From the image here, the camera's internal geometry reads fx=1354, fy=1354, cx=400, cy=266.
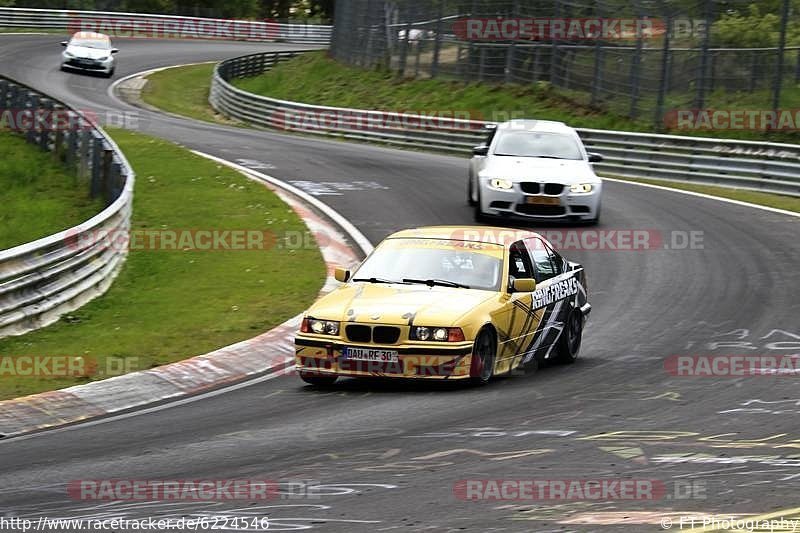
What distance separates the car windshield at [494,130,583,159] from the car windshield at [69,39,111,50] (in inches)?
1288

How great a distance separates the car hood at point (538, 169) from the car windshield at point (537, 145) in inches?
8.7

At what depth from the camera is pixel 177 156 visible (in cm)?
2864

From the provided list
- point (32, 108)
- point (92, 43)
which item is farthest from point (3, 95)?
point (92, 43)

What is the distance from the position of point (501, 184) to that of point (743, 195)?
7.29 m

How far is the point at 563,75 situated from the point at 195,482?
31.1 m

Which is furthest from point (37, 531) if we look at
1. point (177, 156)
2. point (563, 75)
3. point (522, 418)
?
point (563, 75)

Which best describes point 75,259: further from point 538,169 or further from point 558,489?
point 558,489

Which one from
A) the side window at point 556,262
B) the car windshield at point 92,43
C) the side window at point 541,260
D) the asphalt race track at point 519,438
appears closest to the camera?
the asphalt race track at point 519,438

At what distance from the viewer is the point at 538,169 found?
2169cm

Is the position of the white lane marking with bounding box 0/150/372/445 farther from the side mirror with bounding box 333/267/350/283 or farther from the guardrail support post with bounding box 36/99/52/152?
the guardrail support post with bounding box 36/99/52/152

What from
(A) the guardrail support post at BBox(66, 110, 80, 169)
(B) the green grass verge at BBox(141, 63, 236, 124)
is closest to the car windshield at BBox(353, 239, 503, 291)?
(A) the guardrail support post at BBox(66, 110, 80, 169)

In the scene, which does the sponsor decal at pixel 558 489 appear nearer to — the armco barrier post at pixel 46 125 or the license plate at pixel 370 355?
the license plate at pixel 370 355

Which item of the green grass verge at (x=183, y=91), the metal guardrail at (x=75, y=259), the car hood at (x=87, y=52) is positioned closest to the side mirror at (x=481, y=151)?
the metal guardrail at (x=75, y=259)

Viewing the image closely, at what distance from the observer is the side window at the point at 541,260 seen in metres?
13.1
